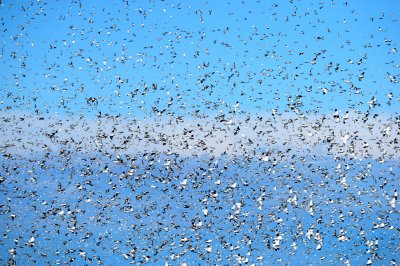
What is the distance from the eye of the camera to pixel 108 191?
25859 millimetres

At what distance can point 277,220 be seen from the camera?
25125mm

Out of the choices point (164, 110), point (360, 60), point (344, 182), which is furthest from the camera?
point (344, 182)

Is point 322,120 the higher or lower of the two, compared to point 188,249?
higher

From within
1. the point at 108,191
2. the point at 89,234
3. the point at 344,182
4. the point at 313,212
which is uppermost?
the point at 344,182

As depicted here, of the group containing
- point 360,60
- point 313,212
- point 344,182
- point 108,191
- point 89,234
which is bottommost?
point 89,234

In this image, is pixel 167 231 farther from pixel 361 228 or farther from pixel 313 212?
pixel 361 228

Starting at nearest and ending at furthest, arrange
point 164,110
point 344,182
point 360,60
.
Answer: point 360,60 < point 164,110 < point 344,182

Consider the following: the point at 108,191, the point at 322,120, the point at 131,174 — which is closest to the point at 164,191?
the point at 131,174

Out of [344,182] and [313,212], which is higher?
[344,182]

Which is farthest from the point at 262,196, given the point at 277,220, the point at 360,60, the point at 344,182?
the point at 360,60

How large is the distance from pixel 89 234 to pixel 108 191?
214cm

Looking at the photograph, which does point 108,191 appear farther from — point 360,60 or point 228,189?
point 360,60

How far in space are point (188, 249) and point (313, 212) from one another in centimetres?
562

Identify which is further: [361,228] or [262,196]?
[262,196]
